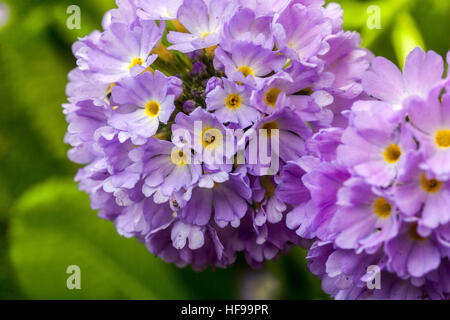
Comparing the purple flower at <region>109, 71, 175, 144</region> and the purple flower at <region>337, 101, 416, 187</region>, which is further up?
the purple flower at <region>109, 71, 175, 144</region>

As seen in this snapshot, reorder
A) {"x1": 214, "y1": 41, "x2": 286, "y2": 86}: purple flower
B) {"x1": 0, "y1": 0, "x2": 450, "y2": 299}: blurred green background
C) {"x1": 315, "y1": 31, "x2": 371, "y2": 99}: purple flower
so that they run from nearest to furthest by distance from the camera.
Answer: {"x1": 214, "y1": 41, "x2": 286, "y2": 86}: purple flower → {"x1": 315, "y1": 31, "x2": 371, "y2": 99}: purple flower → {"x1": 0, "y1": 0, "x2": 450, "y2": 299}: blurred green background

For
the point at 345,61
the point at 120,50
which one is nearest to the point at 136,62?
the point at 120,50

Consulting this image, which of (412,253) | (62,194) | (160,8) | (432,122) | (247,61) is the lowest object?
(62,194)

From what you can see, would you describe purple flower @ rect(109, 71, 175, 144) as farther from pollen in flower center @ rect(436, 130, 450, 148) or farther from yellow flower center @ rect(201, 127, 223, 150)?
pollen in flower center @ rect(436, 130, 450, 148)

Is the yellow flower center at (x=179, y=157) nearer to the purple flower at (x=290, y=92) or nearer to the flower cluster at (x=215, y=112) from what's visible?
the flower cluster at (x=215, y=112)

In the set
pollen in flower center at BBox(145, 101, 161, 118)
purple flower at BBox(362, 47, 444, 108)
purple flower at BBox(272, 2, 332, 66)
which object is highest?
purple flower at BBox(272, 2, 332, 66)

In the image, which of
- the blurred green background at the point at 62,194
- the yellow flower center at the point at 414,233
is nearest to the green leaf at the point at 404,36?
the blurred green background at the point at 62,194

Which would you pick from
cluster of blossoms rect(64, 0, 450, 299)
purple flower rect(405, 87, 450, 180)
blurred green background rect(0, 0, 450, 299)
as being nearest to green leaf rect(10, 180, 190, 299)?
blurred green background rect(0, 0, 450, 299)

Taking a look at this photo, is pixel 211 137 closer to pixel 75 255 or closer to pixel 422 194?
pixel 422 194
